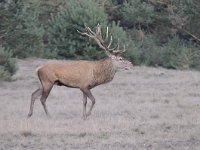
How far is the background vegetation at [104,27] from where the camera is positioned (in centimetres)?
2800

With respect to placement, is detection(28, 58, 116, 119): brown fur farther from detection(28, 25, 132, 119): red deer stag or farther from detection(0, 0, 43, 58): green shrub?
detection(0, 0, 43, 58): green shrub

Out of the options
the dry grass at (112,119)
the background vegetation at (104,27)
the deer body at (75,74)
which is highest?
the deer body at (75,74)

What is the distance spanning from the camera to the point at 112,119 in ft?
45.9

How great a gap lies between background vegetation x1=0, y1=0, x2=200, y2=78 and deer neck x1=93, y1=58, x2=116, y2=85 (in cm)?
941

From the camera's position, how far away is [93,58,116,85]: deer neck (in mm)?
15055

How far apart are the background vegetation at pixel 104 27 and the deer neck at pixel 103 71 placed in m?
9.41

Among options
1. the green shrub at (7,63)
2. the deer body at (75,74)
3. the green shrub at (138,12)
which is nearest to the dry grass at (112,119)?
the deer body at (75,74)

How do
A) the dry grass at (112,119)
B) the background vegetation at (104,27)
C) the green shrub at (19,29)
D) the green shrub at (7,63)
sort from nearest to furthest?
1. the dry grass at (112,119)
2. the green shrub at (7,63)
3. the green shrub at (19,29)
4. the background vegetation at (104,27)

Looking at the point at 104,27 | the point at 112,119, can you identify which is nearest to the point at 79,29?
the point at 104,27

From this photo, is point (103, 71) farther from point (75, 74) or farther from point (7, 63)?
point (7, 63)

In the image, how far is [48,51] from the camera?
3478cm

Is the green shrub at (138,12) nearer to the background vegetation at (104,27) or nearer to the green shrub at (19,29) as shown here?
the background vegetation at (104,27)

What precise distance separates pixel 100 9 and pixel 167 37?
9.42 m

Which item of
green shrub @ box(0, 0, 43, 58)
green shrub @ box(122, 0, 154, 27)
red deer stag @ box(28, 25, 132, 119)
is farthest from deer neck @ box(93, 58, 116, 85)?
green shrub @ box(122, 0, 154, 27)
